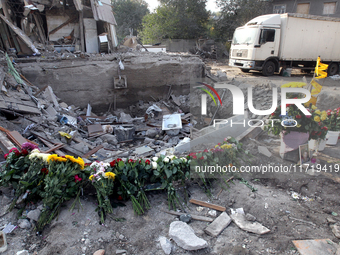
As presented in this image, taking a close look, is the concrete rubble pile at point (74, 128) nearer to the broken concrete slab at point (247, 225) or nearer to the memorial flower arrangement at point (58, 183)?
the memorial flower arrangement at point (58, 183)

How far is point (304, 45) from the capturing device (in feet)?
39.7

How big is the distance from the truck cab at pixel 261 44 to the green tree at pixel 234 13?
30.1 feet

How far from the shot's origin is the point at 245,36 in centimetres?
1245

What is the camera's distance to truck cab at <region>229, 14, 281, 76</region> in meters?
11.7

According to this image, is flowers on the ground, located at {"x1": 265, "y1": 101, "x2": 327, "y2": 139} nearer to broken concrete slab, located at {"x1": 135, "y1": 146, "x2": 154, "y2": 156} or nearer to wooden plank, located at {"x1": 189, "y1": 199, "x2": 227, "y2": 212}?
wooden plank, located at {"x1": 189, "y1": 199, "x2": 227, "y2": 212}

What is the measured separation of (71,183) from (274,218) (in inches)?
109

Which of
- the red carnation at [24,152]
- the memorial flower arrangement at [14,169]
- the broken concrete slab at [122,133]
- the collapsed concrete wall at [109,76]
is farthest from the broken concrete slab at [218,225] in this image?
the collapsed concrete wall at [109,76]

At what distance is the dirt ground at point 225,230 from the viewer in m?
2.68

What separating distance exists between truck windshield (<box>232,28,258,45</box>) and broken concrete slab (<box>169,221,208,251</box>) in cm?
1140

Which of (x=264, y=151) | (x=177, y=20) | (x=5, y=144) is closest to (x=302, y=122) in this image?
(x=264, y=151)

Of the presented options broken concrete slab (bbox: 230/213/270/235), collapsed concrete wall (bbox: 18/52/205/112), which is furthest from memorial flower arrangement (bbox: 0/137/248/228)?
collapsed concrete wall (bbox: 18/52/205/112)

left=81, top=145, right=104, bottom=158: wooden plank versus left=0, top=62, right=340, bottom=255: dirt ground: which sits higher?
left=0, top=62, right=340, bottom=255: dirt ground

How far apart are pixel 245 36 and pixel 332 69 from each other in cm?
568

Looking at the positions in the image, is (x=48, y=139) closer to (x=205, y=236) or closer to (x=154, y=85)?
(x=205, y=236)
